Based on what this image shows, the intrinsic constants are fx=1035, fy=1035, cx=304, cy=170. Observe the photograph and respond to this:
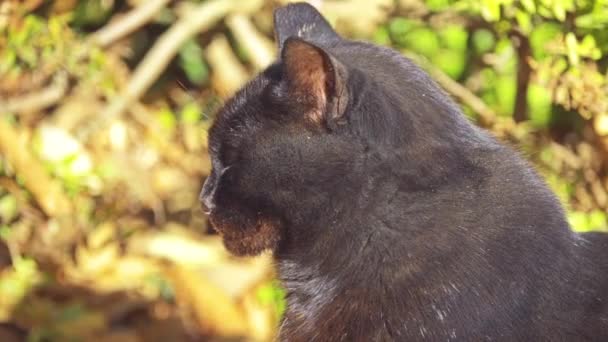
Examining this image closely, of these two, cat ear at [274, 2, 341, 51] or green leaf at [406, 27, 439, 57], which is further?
green leaf at [406, 27, 439, 57]

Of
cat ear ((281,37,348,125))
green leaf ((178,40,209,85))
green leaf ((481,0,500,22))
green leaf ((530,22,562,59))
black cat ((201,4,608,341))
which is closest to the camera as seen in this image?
cat ear ((281,37,348,125))

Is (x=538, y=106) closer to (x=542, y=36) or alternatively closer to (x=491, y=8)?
(x=542, y=36)

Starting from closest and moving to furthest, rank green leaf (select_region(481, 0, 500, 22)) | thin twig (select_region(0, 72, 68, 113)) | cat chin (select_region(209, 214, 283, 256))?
cat chin (select_region(209, 214, 283, 256)) → green leaf (select_region(481, 0, 500, 22)) → thin twig (select_region(0, 72, 68, 113))

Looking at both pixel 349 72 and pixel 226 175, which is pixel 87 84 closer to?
pixel 226 175

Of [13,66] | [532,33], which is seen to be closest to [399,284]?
[532,33]

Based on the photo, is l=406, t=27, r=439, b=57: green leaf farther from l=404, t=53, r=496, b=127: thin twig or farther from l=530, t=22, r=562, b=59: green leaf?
l=530, t=22, r=562, b=59: green leaf

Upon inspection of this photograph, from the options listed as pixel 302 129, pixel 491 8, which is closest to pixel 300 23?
pixel 302 129

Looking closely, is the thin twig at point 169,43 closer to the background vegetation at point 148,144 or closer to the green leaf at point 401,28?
the background vegetation at point 148,144

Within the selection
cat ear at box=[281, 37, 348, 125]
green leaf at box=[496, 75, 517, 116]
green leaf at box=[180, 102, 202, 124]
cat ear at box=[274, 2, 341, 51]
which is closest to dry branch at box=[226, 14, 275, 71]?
green leaf at box=[180, 102, 202, 124]

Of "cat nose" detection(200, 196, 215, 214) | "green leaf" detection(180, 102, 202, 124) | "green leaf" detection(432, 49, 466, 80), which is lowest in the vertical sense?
"green leaf" detection(180, 102, 202, 124)
